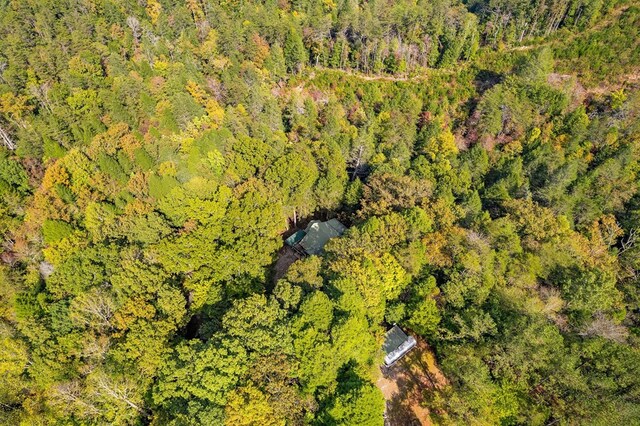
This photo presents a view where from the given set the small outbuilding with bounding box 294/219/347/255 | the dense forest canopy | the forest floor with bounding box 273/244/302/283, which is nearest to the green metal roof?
the small outbuilding with bounding box 294/219/347/255

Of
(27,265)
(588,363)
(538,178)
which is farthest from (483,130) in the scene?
(27,265)

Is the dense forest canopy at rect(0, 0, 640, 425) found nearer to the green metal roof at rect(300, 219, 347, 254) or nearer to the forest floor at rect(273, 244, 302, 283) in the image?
the forest floor at rect(273, 244, 302, 283)

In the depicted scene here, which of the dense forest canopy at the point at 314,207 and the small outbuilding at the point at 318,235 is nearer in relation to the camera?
the dense forest canopy at the point at 314,207

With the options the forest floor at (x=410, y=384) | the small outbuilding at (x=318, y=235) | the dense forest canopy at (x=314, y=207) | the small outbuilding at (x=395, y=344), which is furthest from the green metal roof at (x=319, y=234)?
the forest floor at (x=410, y=384)

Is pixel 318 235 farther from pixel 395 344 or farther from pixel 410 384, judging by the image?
pixel 410 384

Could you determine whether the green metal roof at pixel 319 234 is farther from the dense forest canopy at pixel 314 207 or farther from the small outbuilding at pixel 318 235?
the dense forest canopy at pixel 314 207

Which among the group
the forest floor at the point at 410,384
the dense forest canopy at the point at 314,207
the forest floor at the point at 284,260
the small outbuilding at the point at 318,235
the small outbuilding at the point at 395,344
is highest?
the dense forest canopy at the point at 314,207
